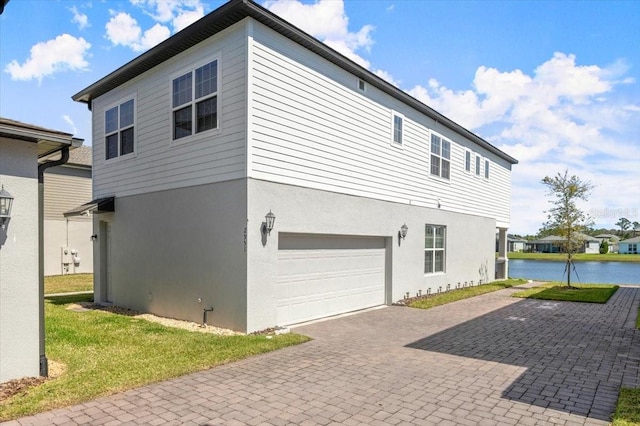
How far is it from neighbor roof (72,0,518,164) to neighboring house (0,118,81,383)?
4188 mm

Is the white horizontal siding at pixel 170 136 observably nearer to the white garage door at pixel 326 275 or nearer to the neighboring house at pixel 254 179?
the neighboring house at pixel 254 179

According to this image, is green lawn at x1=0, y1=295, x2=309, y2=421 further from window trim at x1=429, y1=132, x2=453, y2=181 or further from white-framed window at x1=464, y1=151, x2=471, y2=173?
white-framed window at x1=464, y1=151, x2=471, y2=173

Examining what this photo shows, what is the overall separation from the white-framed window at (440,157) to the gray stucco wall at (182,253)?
30.0 feet

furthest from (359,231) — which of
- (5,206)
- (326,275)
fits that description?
(5,206)

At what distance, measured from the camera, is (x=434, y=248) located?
14859 millimetres

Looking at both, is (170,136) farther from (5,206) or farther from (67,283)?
(67,283)

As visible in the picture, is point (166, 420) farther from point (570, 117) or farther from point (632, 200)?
point (632, 200)

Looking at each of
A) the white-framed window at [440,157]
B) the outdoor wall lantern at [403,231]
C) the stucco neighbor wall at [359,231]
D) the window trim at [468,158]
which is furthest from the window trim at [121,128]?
the window trim at [468,158]

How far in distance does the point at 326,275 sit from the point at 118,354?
4.97 metres

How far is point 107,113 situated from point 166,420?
35.9 feet

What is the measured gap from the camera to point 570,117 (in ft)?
60.5

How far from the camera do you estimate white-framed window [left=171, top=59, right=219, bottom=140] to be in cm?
881

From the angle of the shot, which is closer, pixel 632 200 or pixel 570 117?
pixel 570 117

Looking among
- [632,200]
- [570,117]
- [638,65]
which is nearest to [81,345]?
[638,65]
